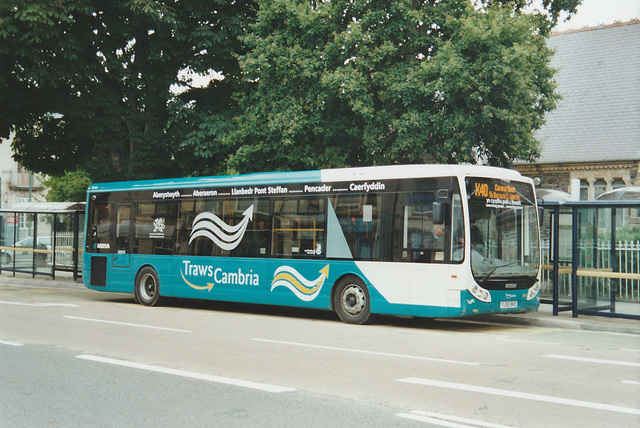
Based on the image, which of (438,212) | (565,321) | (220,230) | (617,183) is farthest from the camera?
(617,183)

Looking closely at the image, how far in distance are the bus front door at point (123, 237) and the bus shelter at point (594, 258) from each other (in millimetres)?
9518

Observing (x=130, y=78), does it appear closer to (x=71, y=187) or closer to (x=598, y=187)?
(x=598, y=187)

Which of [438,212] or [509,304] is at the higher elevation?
[438,212]

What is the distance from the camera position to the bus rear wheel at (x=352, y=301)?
1377 centimetres

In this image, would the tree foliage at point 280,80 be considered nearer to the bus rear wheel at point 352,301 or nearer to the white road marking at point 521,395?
the bus rear wheel at point 352,301

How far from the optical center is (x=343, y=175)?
1439 centimetres

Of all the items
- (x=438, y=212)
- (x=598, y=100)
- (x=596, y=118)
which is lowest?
(x=438, y=212)

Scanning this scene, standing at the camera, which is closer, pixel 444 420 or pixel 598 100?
pixel 444 420

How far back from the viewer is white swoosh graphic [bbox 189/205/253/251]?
1598 centimetres

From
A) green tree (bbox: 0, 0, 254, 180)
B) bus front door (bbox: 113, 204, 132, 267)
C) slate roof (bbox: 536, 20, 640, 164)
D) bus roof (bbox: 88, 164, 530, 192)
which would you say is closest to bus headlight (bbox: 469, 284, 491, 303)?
bus roof (bbox: 88, 164, 530, 192)

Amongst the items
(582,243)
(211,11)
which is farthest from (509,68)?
(211,11)

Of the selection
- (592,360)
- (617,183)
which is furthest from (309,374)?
(617,183)

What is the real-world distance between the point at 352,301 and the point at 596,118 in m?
23.3

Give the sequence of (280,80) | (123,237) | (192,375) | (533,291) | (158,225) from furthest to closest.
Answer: (280,80) → (123,237) → (158,225) → (533,291) → (192,375)
